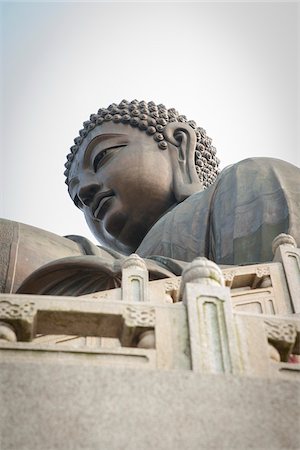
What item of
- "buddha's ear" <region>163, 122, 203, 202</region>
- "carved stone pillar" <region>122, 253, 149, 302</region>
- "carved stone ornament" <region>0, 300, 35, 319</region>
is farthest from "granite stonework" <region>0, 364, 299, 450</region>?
"buddha's ear" <region>163, 122, 203, 202</region>

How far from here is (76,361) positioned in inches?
131

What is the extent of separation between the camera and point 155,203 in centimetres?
879

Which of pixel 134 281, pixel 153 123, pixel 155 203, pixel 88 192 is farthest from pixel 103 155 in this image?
pixel 134 281

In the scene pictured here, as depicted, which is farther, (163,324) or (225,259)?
(225,259)

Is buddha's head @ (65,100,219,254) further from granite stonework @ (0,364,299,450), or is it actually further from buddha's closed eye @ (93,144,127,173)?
granite stonework @ (0,364,299,450)

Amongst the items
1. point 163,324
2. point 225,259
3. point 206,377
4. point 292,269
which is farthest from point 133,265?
point 225,259

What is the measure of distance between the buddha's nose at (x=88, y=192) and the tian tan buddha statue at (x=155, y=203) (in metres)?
0.01

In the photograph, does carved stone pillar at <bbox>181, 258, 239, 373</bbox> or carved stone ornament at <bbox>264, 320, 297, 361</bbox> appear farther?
carved stone ornament at <bbox>264, 320, 297, 361</bbox>

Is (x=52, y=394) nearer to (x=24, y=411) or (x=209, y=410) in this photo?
(x=24, y=411)

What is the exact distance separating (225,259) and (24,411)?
3775 millimetres

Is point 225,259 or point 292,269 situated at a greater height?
point 225,259

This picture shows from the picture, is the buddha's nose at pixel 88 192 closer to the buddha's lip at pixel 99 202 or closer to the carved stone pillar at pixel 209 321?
the buddha's lip at pixel 99 202

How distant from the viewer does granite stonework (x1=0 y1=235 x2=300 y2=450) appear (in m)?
3.05

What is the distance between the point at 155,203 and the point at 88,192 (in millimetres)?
712
